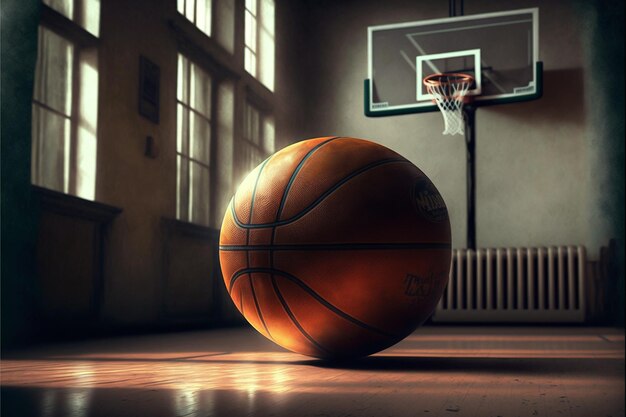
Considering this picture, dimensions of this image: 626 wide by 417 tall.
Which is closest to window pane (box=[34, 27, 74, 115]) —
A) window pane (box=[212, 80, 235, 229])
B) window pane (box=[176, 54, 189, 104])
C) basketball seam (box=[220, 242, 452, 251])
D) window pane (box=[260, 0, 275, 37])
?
window pane (box=[176, 54, 189, 104])

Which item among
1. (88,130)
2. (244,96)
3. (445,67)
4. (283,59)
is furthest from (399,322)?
(283,59)

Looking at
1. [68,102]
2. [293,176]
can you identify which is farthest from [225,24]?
[293,176]

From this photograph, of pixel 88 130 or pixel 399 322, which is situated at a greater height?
pixel 88 130

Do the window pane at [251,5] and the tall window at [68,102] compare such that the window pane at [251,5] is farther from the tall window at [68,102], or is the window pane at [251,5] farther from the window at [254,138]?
the tall window at [68,102]

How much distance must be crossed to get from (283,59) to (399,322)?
513cm

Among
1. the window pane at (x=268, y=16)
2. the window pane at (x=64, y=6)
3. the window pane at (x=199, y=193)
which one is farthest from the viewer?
the window pane at (x=268, y=16)

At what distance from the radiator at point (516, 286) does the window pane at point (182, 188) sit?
2.37 m

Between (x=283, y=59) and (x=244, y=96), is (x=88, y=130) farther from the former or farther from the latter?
(x=283, y=59)

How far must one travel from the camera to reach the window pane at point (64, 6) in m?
3.74

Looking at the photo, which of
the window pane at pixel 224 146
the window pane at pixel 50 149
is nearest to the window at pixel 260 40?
the window pane at pixel 224 146

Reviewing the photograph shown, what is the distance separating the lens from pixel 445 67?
6258mm

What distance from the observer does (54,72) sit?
3.80 meters

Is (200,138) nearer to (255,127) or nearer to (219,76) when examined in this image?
(219,76)

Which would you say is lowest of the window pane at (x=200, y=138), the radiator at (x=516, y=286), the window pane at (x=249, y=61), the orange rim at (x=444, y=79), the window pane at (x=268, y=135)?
the radiator at (x=516, y=286)
